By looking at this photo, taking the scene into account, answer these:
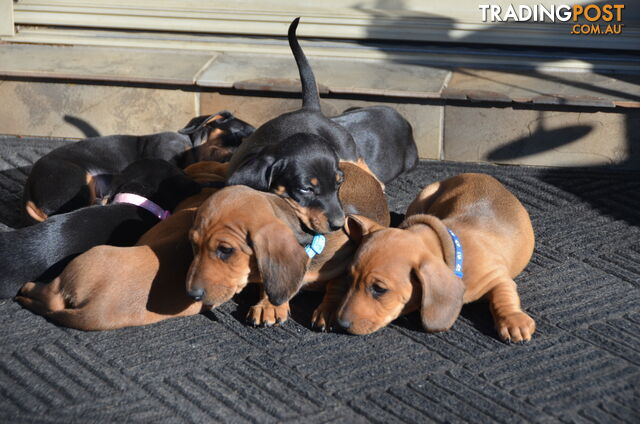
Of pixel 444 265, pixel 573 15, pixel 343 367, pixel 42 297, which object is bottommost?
pixel 343 367

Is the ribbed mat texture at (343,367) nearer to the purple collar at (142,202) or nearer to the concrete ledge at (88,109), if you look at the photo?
the purple collar at (142,202)

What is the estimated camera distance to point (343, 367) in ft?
13.2

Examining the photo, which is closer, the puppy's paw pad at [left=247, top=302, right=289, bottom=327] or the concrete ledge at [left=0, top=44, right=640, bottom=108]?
the puppy's paw pad at [left=247, top=302, right=289, bottom=327]

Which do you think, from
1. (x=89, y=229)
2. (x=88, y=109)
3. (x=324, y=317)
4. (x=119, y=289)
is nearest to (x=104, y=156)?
(x=88, y=109)

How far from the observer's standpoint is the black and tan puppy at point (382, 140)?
19.7 ft

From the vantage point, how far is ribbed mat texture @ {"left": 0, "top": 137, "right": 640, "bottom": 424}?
3721 mm

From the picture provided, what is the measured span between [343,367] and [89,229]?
1584 mm

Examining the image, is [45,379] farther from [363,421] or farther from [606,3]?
[606,3]

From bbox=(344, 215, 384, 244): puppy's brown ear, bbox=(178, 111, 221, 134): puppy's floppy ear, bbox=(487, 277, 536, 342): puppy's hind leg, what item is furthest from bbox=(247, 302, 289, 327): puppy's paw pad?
bbox=(178, 111, 221, 134): puppy's floppy ear

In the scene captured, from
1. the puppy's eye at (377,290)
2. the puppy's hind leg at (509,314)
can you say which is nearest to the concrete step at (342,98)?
the puppy's hind leg at (509,314)

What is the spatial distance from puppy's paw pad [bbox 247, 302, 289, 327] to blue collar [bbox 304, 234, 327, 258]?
11.5 inches

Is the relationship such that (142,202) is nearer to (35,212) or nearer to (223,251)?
(35,212)

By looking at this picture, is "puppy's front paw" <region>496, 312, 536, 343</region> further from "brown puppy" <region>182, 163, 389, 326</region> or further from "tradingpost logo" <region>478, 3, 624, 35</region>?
"tradingpost logo" <region>478, 3, 624, 35</region>

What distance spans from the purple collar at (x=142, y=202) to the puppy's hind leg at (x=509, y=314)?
190 cm
